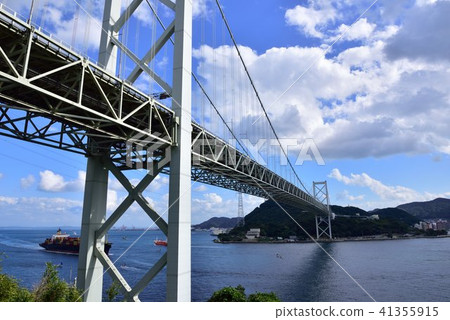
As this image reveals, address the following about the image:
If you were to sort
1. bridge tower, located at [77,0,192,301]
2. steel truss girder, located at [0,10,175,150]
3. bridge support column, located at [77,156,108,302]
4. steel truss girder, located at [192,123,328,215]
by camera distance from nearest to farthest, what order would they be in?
steel truss girder, located at [0,10,175,150]
bridge tower, located at [77,0,192,301]
bridge support column, located at [77,156,108,302]
steel truss girder, located at [192,123,328,215]

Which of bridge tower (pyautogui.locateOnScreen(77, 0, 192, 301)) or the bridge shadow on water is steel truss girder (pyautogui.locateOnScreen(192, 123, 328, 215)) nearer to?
bridge tower (pyautogui.locateOnScreen(77, 0, 192, 301))

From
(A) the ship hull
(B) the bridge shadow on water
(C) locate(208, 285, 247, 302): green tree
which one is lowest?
(B) the bridge shadow on water

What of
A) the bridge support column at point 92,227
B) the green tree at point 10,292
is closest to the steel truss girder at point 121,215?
the bridge support column at point 92,227

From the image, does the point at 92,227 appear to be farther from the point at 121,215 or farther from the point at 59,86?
the point at 59,86

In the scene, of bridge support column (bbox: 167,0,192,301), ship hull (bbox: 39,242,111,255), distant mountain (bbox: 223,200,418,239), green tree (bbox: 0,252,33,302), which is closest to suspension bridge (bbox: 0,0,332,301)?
bridge support column (bbox: 167,0,192,301)

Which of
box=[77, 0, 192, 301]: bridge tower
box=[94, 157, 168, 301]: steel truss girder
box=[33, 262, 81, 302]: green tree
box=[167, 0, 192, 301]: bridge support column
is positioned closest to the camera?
box=[33, 262, 81, 302]: green tree

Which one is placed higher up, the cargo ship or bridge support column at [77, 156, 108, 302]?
bridge support column at [77, 156, 108, 302]
